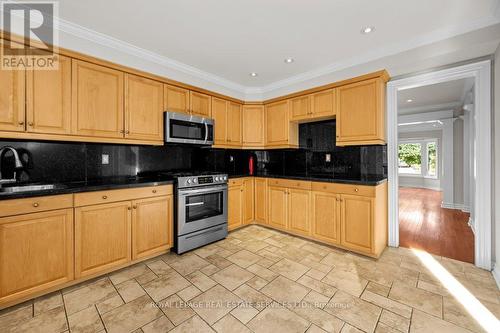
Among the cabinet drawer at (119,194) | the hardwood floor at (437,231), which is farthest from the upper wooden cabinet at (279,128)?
the hardwood floor at (437,231)

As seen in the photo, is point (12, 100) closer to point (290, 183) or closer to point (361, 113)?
point (290, 183)

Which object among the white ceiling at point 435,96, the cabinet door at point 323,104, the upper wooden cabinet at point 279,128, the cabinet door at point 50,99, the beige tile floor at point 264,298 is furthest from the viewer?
the white ceiling at point 435,96

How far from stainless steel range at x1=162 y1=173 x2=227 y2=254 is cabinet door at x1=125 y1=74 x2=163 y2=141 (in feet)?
2.16

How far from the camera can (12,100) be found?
1892mm

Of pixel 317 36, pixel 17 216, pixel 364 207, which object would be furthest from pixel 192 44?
pixel 364 207

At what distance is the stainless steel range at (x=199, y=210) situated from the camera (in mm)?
2680

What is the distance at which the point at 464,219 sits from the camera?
13.8 ft

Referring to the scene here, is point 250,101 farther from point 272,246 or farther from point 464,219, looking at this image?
point 464,219

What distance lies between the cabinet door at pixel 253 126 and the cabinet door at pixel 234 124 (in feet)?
0.42

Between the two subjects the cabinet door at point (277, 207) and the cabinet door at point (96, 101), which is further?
the cabinet door at point (277, 207)

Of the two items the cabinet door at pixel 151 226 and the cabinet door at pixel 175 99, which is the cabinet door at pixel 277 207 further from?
the cabinet door at pixel 175 99

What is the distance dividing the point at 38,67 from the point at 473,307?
172 inches

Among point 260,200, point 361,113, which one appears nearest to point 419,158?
point 361,113

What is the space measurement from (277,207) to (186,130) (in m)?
1.87
